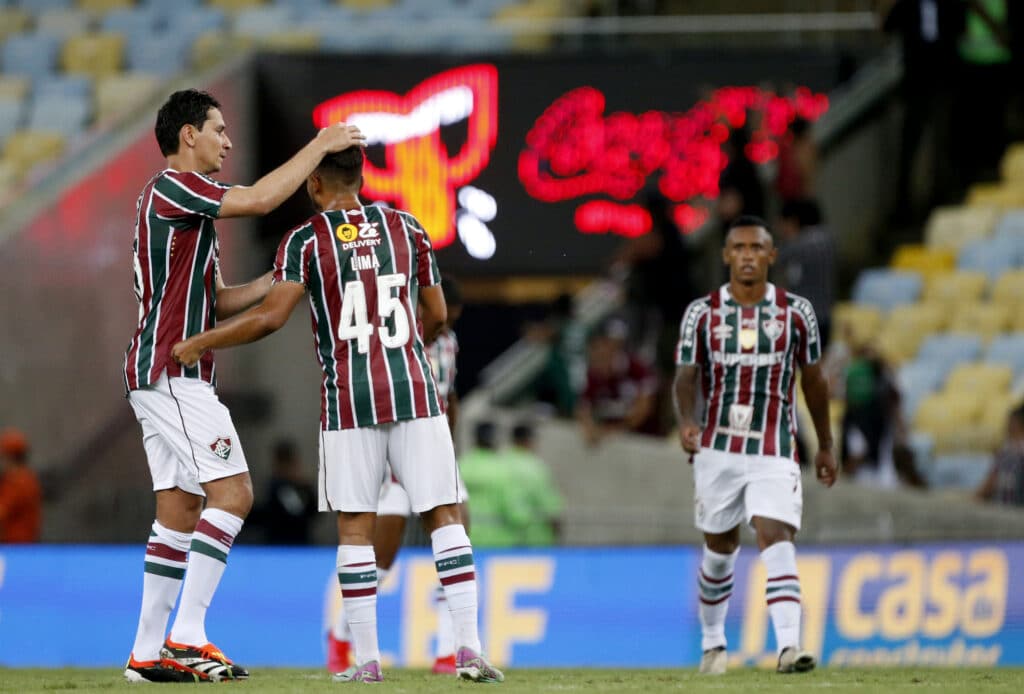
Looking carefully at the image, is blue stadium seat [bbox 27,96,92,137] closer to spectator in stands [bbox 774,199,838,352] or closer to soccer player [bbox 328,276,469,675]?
spectator in stands [bbox 774,199,838,352]

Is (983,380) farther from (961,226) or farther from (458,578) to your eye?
(458,578)

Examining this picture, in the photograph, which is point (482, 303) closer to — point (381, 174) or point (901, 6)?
point (381, 174)

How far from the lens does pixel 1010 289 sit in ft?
51.4

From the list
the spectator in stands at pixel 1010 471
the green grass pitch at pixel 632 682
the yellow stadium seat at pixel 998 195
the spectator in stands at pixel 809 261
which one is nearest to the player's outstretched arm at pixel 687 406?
the green grass pitch at pixel 632 682

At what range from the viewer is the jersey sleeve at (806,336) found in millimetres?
8672

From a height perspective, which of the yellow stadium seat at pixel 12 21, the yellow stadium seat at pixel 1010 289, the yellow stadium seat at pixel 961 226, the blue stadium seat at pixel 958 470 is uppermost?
the yellow stadium seat at pixel 12 21

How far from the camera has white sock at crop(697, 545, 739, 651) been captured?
29.0 ft

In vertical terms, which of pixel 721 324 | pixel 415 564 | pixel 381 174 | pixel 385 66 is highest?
pixel 385 66

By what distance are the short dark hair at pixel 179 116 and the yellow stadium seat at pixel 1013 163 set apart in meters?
11.3

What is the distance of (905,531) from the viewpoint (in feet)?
42.2

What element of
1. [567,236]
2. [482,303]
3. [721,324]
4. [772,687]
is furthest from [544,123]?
[772,687]

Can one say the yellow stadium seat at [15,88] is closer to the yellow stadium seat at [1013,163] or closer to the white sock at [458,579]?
the yellow stadium seat at [1013,163]

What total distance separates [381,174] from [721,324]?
25.9 feet

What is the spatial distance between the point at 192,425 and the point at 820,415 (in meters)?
3.17
